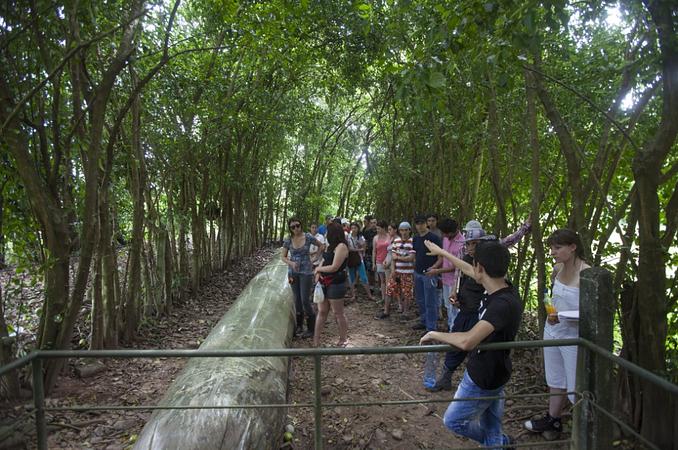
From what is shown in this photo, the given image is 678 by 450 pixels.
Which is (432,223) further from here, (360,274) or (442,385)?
(360,274)

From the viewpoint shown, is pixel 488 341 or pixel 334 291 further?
pixel 334 291

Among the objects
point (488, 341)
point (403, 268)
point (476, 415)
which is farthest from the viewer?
point (403, 268)

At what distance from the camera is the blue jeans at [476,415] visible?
99.0 inches

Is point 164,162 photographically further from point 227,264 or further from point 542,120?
point 542,120

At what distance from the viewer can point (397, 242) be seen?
6.54 metres

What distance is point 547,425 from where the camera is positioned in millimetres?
3383

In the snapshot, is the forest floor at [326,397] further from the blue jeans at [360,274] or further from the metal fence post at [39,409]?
the blue jeans at [360,274]

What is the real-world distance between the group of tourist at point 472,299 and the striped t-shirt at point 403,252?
1cm

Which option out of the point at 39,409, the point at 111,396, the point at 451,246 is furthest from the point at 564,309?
the point at 111,396

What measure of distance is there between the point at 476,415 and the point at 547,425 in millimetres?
1234

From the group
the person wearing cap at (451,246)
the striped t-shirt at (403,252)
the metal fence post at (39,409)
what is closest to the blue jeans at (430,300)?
the person wearing cap at (451,246)

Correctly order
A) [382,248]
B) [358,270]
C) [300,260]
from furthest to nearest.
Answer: [358,270], [382,248], [300,260]

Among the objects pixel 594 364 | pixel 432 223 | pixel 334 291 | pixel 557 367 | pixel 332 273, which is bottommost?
pixel 557 367

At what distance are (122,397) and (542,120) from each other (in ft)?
18.2
